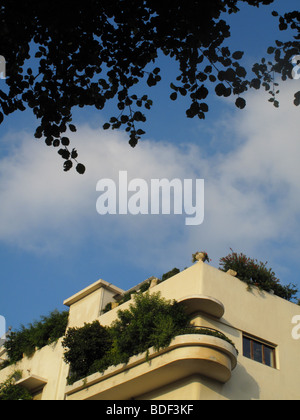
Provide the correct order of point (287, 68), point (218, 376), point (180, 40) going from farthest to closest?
point (218, 376) → point (287, 68) → point (180, 40)

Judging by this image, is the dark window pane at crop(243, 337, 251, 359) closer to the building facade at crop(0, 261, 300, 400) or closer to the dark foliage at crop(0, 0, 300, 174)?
the building facade at crop(0, 261, 300, 400)

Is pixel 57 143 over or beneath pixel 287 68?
beneath

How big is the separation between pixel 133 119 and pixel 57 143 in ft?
4.98

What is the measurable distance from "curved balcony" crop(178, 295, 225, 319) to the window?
5.41 ft

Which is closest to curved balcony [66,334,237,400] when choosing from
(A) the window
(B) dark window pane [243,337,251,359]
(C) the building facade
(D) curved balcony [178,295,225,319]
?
(C) the building facade

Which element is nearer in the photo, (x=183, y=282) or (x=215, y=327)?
(x=215, y=327)

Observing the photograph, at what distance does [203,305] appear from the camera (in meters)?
16.5

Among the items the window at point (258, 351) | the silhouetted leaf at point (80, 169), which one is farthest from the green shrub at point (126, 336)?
the silhouetted leaf at point (80, 169)

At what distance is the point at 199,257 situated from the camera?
18.4 m

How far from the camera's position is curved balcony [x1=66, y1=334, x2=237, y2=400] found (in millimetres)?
14695

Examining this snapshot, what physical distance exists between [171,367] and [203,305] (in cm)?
247

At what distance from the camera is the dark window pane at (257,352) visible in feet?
57.2
